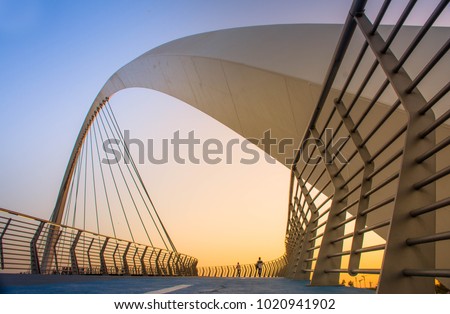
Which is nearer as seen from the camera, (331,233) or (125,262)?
→ (331,233)

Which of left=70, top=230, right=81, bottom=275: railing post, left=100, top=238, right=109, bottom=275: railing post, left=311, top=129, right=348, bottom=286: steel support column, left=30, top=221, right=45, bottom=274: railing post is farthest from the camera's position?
left=100, top=238, right=109, bottom=275: railing post

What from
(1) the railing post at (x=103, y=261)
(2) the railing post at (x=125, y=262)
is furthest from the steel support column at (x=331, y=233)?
Answer: (2) the railing post at (x=125, y=262)

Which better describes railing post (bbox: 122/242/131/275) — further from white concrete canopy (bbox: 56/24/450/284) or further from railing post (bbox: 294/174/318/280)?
railing post (bbox: 294/174/318/280)

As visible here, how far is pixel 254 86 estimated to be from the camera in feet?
25.4

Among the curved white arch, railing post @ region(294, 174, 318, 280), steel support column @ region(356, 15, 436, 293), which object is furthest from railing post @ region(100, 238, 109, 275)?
steel support column @ region(356, 15, 436, 293)

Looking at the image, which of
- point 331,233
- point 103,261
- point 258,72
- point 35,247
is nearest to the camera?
point 331,233

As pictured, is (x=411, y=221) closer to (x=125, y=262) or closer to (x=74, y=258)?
(x=74, y=258)

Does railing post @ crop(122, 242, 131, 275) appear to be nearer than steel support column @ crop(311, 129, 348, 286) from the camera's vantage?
No

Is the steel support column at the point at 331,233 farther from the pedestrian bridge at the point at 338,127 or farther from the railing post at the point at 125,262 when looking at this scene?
the railing post at the point at 125,262

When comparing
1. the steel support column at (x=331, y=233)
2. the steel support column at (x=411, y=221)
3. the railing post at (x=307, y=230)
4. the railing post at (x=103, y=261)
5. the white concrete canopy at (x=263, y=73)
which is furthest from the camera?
the railing post at (x=103, y=261)

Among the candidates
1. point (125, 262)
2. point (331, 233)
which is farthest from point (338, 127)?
point (125, 262)

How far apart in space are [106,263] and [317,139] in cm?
633

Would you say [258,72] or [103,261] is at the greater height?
[258,72]

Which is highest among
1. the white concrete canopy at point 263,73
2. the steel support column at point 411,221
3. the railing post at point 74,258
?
the white concrete canopy at point 263,73
